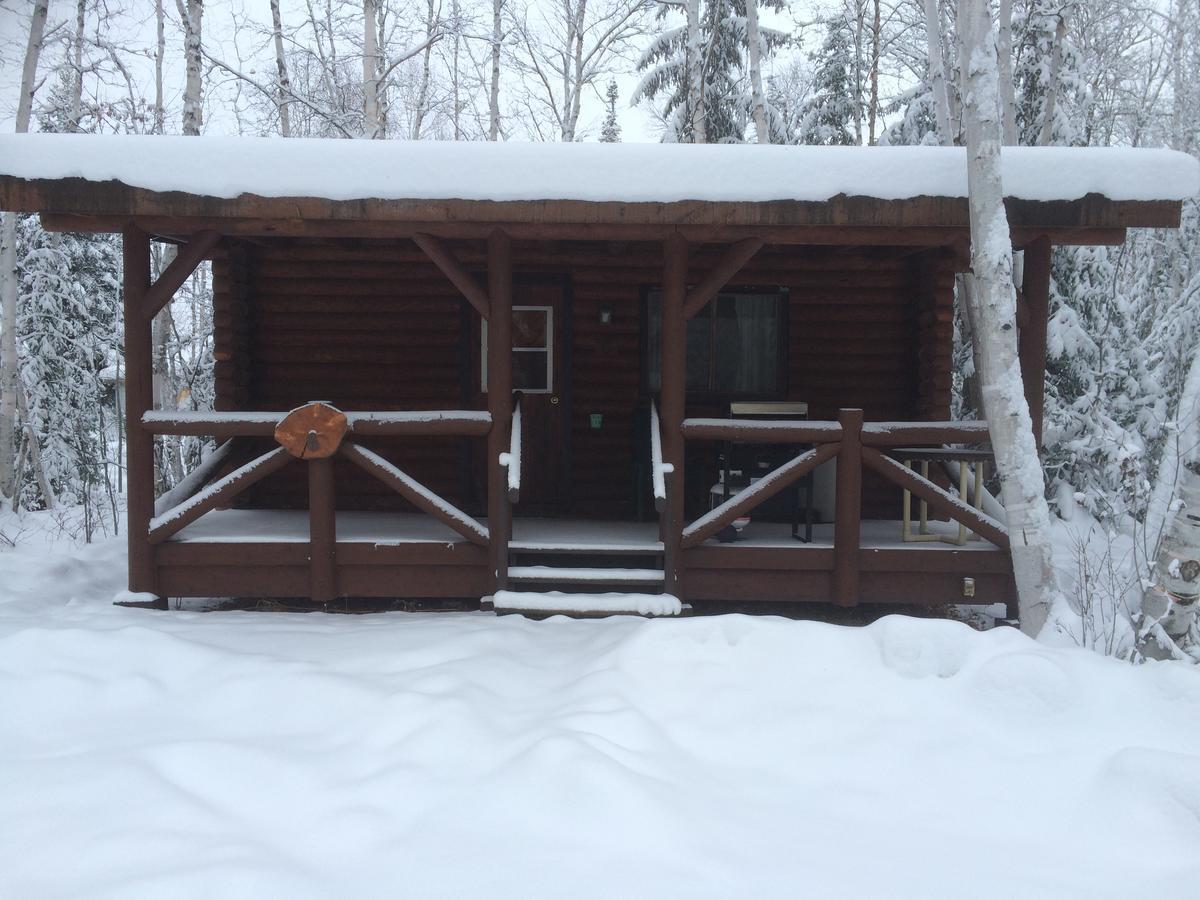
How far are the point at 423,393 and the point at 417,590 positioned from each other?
2420 mm

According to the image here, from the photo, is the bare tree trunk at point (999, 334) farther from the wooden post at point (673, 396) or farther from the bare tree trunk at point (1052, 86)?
the bare tree trunk at point (1052, 86)

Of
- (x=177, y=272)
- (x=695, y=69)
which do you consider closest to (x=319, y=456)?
(x=177, y=272)

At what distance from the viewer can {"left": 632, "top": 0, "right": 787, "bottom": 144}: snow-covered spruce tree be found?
16.7m

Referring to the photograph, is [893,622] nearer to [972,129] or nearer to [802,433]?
[802,433]

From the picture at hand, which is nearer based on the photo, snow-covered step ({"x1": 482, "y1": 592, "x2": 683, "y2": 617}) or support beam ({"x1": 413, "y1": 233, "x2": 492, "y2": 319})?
support beam ({"x1": 413, "y1": 233, "x2": 492, "y2": 319})

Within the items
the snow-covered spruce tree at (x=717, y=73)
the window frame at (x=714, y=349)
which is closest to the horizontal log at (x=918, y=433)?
the window frame at (x=714, y=349)

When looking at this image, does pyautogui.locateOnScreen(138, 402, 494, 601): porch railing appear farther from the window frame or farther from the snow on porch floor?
the window frame

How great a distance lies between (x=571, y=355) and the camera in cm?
779

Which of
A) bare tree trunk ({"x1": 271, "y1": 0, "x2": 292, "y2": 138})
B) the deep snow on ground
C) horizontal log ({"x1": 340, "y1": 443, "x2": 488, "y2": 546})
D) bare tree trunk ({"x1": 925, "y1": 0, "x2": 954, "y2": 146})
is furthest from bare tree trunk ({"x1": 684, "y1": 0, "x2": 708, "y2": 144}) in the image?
the deep snow on ground

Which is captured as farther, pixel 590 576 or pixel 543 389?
pixel 543 389

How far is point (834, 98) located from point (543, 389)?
15.5m

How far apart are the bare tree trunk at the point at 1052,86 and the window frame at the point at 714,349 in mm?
6395

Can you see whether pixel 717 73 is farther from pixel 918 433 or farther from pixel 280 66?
pixel 918 433

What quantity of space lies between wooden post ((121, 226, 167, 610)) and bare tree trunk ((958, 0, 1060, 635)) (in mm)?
5303
